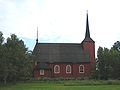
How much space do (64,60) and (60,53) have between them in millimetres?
2658

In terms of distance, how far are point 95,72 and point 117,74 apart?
19.3ft

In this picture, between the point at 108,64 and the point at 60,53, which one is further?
the point at 60,53

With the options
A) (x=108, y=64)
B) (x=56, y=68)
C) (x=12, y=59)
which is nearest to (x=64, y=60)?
(x=56, y=68)

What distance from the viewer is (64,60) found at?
90.8m

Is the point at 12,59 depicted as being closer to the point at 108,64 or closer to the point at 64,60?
the point at 108,64

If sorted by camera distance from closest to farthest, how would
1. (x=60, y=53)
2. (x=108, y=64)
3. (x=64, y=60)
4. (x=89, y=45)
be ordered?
(x=108, y=64)
(x=64, y=60)
(x=60, y=53)
(x=89, y=45)

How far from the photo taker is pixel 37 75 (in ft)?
289

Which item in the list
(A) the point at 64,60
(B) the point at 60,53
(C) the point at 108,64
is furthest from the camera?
(B) the point at 60,53

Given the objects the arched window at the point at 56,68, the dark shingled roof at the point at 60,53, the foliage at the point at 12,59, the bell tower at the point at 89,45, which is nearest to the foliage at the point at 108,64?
the dark shingled roof at the point at 60,53

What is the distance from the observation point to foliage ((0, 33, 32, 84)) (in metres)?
59.4

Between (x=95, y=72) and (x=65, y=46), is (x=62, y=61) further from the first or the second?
(x=95, y=72)

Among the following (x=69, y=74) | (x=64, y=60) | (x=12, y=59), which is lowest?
(x=69, y=74)

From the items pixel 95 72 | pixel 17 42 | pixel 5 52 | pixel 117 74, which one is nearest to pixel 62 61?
pixel 95 72

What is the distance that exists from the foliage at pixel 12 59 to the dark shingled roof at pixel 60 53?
21288 mm
